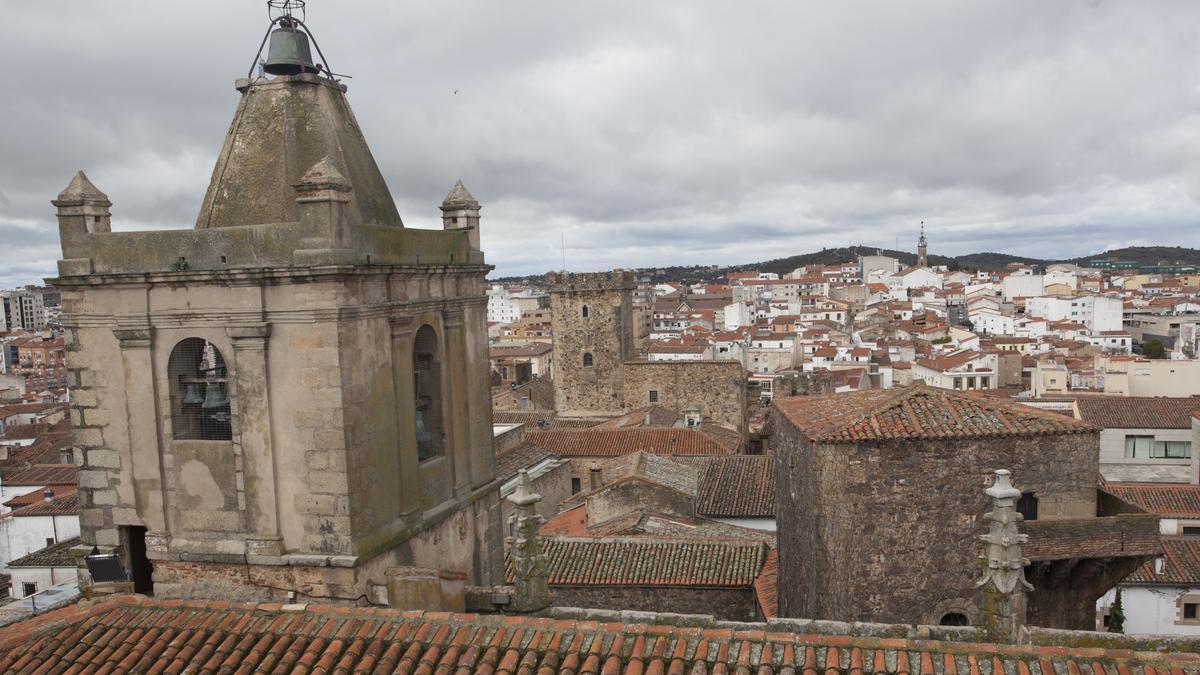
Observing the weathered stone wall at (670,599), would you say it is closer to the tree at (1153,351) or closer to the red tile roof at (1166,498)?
the red tile roof at (1166,498)

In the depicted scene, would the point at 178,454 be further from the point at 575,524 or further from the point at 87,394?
the point at 575,524

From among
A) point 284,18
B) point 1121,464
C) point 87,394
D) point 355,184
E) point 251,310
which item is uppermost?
point 284,18

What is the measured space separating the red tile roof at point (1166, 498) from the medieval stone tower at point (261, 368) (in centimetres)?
2261

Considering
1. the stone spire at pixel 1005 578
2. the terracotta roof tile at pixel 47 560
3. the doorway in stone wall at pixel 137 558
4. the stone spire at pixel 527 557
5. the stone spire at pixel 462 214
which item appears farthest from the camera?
the terracotta roof tile at pixel 47 560

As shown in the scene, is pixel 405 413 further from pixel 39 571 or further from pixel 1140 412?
pixel 1140 412

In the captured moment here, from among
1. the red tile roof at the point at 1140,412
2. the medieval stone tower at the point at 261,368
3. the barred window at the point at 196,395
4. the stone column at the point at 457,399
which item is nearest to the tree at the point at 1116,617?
the red tile roof at the point at 1140,412

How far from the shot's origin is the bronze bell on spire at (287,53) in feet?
25.3

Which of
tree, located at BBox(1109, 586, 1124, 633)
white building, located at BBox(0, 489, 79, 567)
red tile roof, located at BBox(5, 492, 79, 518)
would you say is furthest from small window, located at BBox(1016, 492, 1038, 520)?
red tile roof, located at BBox(5, 492, 79, 518)

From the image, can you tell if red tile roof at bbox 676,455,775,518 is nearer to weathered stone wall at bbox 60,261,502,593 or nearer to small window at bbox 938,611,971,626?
small window at bbox 938,611,971,626

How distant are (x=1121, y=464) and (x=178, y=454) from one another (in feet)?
107

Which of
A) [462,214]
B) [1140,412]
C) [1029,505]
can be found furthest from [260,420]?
[1140,412]

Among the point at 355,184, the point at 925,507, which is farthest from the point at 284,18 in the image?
the point at 925,507

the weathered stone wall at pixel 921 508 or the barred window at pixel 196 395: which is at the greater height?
the barred window at pixel 196 395

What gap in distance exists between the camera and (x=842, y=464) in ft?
37.7
